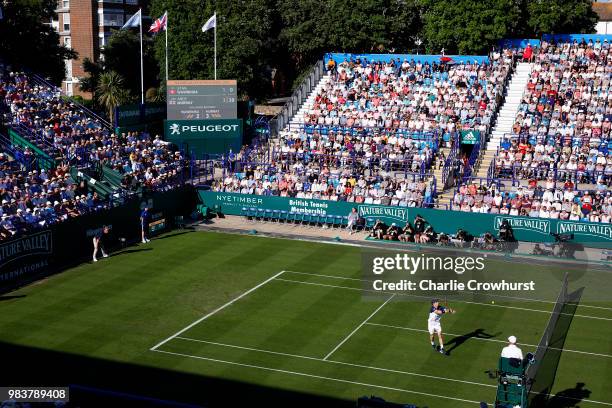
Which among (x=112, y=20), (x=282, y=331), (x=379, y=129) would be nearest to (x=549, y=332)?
(x=282, y=331)

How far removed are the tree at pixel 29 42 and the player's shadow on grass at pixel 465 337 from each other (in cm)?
4184

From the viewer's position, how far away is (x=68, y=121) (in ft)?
157

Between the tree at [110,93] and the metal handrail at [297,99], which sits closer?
the metal handrail at [297,99]

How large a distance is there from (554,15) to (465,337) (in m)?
40.0

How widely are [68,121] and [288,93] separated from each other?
1620 inches

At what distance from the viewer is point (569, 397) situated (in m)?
22.7

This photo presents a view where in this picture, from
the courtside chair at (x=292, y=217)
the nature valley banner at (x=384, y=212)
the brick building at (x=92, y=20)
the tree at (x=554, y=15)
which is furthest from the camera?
the brick building at (x=92, y=20)

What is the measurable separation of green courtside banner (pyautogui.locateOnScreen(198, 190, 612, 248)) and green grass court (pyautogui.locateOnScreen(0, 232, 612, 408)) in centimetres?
334

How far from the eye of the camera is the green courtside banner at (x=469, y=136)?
49.8 metres

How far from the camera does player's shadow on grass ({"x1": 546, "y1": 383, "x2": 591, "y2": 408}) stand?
22.3 metres

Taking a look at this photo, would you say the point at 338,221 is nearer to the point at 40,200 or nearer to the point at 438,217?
the point at 438,217

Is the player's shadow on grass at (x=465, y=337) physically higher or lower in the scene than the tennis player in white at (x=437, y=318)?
lower

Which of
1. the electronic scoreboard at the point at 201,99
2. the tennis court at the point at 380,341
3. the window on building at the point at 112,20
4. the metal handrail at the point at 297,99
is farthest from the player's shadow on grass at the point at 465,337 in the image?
the window on building at the point at 112,20

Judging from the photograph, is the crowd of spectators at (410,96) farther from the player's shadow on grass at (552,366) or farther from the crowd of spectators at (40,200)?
the player's shadow on grass at (552,366)
